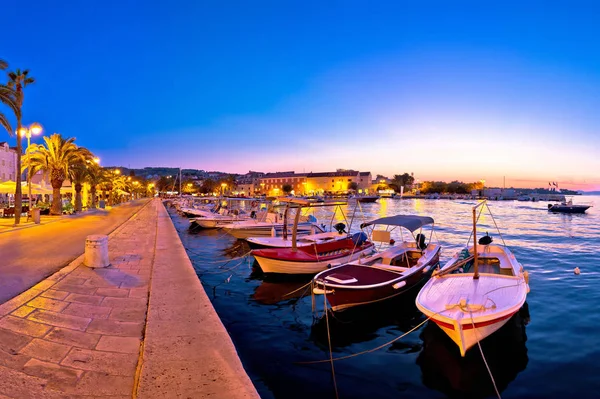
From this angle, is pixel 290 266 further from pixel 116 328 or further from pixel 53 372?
pixel 53 372

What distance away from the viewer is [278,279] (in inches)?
578

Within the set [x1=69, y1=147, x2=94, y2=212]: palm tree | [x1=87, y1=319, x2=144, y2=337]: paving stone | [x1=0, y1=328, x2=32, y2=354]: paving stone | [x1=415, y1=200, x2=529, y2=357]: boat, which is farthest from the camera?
[x1=69, y1=147, x2=94, y2=212]: palm tree

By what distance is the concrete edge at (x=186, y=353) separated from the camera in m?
4.35

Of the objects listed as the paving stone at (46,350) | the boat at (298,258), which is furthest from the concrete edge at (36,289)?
the boat at (298,258)

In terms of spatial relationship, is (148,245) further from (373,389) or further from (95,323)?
(373,389)

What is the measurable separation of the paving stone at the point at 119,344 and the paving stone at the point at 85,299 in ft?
6.71

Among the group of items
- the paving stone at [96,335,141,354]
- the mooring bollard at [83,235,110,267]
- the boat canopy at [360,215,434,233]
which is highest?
the boat canopy at [360,215,434,233]

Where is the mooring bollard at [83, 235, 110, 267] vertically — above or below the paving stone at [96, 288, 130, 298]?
above

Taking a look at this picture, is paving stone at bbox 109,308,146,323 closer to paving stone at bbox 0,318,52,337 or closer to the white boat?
paving stone at bbox 0,318,52,337

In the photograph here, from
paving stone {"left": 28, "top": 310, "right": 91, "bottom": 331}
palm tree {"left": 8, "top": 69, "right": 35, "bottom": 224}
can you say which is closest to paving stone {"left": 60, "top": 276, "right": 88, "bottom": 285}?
paving stone {"left": 28, "top": 310, "right": 91, "bottom": 331}

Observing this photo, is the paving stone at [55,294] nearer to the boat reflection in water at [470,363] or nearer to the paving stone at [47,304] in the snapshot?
the paving stone at [47,304]

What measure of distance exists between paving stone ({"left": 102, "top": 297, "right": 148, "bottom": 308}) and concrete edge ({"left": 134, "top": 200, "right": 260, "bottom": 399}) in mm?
175

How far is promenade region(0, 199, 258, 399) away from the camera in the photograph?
4.29m

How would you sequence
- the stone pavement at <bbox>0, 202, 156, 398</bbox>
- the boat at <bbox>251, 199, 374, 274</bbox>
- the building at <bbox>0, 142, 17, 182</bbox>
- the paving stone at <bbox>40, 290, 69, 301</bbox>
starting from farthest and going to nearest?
1. the building at <bbox>0, 142, 17, 182</bbox>
2. the boat at <bbox>251, 199, 374, 274</bbox>
3. the paving stone at <bbox>40, 290, 69, 301</bbox>
4. the stone pavement at <bbox>0, 202, 156, 398</bbox>
